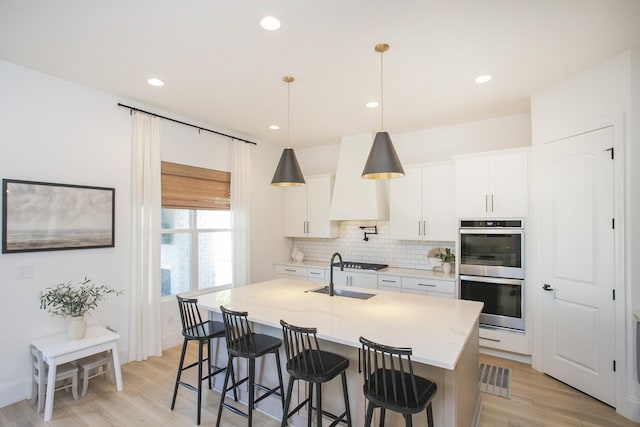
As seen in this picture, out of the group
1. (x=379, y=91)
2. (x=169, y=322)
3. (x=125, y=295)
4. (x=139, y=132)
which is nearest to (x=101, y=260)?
(x=125, y=295)

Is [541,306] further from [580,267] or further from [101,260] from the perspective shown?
[101,260]

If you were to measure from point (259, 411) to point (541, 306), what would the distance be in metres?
3.02

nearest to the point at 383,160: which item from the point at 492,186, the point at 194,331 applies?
the point at 492,186

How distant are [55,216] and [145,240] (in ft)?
2.90

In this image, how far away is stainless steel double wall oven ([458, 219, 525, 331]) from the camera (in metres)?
3.61

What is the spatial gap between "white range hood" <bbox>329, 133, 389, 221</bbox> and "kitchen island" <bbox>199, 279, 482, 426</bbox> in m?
1.89

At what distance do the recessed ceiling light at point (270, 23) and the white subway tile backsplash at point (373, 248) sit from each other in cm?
350

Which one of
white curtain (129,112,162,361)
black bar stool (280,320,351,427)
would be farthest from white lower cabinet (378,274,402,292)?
white curtain (129,112,162,361)

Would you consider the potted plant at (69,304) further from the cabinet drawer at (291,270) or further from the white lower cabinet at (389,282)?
the white lower cabinet at (389,282)

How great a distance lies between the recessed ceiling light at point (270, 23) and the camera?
7.21 feet

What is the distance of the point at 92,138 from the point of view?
3369 millimetres

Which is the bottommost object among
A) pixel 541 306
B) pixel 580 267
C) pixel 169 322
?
pixel 169 322

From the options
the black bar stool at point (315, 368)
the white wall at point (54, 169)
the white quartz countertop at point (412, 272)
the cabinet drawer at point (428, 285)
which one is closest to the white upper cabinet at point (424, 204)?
the white quartz countertop at point (412, 272)

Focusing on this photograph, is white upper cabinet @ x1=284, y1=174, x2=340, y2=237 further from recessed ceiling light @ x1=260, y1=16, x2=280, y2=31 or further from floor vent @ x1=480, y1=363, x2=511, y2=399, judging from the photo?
recessed ceiling light @ x1=260, y1=16, x2=280, y2=31
